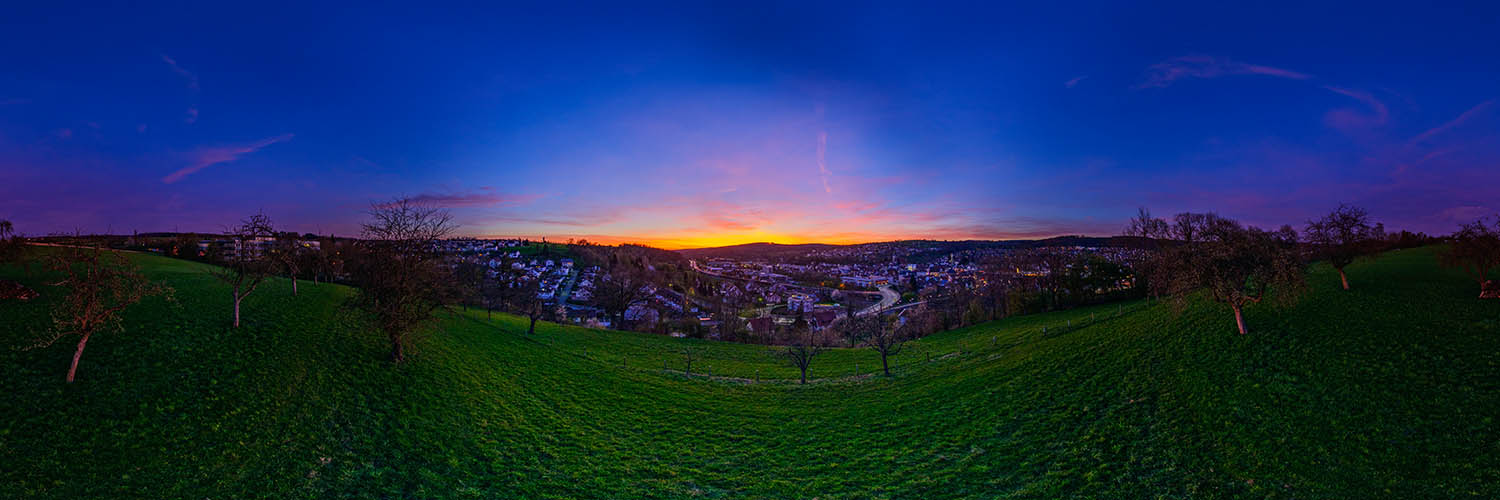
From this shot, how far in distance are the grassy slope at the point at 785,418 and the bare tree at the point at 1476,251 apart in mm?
1113

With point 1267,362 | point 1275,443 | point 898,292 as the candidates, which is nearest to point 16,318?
point 1275,443

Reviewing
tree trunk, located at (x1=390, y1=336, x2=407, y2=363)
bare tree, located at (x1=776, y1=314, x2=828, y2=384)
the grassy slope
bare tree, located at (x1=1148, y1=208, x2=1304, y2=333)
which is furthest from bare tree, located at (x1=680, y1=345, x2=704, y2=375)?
bare tree, located at (x1=1148, y1=208, x2=1304, y2=333)

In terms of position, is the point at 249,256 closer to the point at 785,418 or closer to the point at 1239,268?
the point at 785,418

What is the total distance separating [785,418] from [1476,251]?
34.7 metres

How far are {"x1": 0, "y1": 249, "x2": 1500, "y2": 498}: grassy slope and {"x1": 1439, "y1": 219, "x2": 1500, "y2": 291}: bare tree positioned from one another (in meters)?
1.11

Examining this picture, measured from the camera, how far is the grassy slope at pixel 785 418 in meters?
12.3

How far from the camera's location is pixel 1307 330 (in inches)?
822

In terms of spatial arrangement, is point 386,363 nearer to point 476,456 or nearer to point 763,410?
point 476,456

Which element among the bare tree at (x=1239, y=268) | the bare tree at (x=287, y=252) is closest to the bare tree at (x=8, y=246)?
the bare tree at (x=287, y=252)

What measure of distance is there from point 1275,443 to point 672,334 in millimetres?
53426

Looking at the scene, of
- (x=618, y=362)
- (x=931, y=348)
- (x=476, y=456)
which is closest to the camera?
(x=476, y=456)

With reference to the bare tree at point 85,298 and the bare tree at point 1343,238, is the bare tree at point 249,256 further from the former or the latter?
the bare tree at point 1343,238

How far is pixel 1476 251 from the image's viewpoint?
22.1 meters

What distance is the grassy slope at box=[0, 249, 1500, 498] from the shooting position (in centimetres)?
1233
